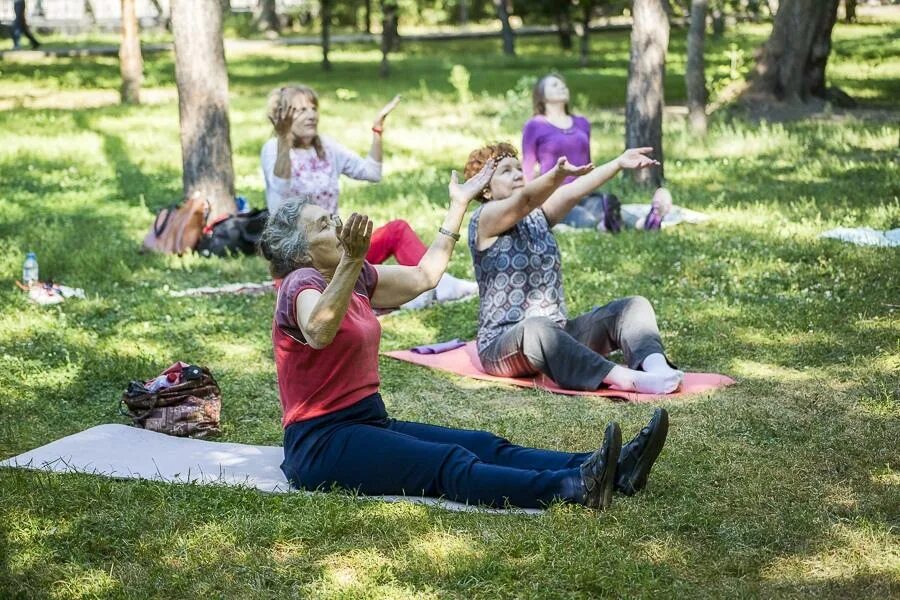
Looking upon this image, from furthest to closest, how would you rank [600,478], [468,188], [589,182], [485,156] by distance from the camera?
[485,156] < [589,182] < [468,188] < [600,478]

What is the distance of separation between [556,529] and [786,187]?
26.9 feet

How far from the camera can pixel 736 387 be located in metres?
6.26

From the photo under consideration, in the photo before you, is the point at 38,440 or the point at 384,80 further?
the point at 384,80

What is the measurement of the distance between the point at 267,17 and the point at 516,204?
138ft

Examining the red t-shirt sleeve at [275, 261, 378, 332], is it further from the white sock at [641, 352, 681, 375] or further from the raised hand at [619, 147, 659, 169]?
the white sock at [641, 352, 681, 375]

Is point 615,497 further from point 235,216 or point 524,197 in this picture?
point 235,216

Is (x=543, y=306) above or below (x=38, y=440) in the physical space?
above

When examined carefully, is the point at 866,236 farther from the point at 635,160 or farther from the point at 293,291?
the point at 293,291

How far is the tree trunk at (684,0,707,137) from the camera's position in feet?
50.5

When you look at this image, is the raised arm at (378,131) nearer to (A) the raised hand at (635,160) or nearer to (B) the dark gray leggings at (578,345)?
(B) the dark gray leggings at (578,345)

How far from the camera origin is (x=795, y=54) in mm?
18281

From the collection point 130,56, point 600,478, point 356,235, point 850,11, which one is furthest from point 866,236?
point 850,11

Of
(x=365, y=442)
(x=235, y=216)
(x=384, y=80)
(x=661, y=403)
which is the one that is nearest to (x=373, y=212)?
(x=235, y=216)

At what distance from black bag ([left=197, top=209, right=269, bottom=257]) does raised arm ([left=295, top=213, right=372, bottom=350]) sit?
5584 millimetres
